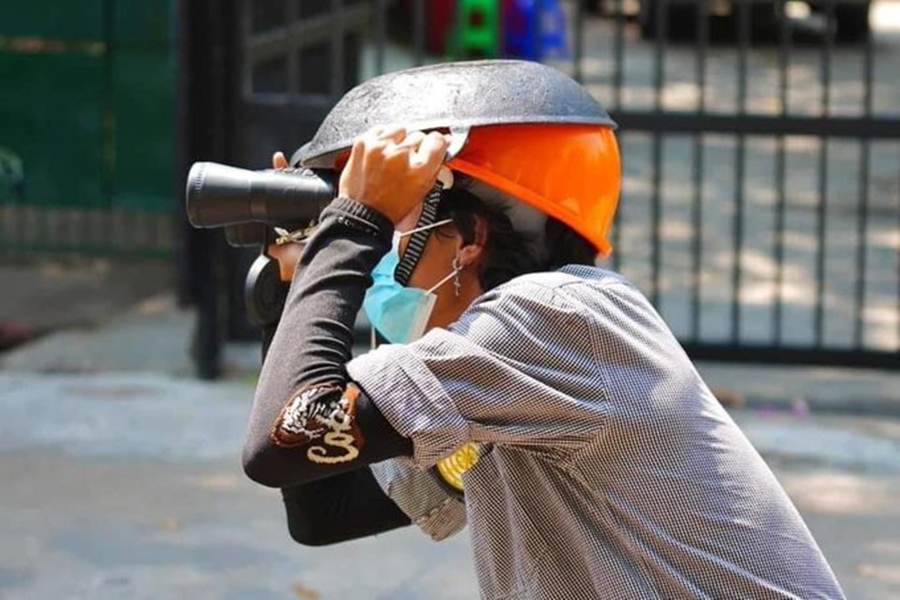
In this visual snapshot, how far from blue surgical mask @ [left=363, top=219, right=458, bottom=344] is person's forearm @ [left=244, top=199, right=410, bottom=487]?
0.14 metres

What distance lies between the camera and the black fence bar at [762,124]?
6.65 metres

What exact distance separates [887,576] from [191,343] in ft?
10.3

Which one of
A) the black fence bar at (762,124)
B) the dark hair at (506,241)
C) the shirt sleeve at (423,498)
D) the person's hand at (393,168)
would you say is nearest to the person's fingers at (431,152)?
the person's hand at (393,168)

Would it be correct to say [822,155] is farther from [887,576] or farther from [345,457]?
[345,457]

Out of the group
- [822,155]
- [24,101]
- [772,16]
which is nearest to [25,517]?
[822,155]

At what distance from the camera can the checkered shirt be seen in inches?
92.4

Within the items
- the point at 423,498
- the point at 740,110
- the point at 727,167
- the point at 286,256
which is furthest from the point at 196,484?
the point at 727,167

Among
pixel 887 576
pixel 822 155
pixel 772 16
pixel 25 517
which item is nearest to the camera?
pixel 887 576

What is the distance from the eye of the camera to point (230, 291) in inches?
277

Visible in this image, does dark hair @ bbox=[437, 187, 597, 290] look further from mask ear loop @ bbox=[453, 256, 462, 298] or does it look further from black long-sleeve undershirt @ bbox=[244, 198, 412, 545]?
black long-sleeve undershirt @ bbox=[244, 198, 412, 545]

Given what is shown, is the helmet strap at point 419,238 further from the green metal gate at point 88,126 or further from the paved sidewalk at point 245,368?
the green metal gate at point 88,126

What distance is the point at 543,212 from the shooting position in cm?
251

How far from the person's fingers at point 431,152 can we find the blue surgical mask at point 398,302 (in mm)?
169

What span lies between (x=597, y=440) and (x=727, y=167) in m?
9.28
